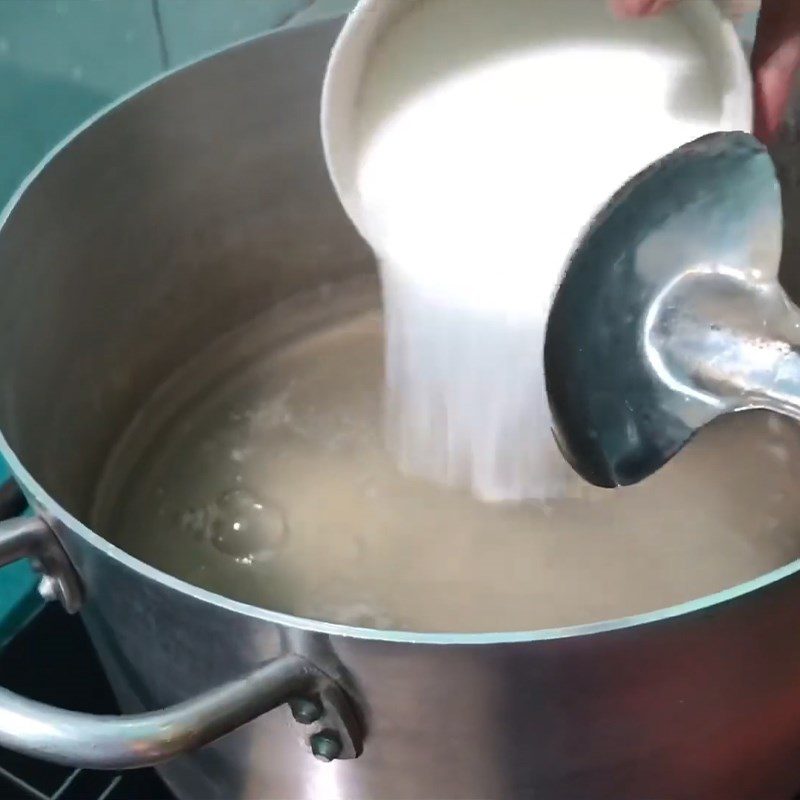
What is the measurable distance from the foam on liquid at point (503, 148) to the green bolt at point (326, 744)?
0.74ft

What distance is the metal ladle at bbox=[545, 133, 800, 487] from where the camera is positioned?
0.41m

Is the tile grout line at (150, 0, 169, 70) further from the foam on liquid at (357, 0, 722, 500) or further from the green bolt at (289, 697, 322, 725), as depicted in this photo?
the green bolt at (289, 697, 322, 725)

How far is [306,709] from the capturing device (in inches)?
13.6

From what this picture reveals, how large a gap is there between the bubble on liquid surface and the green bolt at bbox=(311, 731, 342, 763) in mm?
240

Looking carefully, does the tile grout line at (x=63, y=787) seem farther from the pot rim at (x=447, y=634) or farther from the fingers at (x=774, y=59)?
the fingers at (x=774, y=59)

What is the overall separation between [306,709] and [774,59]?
39cm

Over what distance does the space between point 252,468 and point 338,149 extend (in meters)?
0.21

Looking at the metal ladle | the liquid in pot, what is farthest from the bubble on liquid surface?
the metal ladle

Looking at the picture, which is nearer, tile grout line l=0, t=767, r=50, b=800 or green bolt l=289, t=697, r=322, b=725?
green bolt l=289, t=697, r=322, b=725

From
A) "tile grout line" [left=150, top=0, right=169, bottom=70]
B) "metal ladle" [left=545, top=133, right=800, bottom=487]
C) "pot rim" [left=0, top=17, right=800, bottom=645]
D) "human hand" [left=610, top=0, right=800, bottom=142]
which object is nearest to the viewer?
"pot rim" [left=0, top=17, right=800, bottom=645]

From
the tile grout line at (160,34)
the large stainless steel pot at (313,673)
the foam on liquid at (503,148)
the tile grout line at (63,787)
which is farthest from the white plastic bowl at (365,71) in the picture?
the tile grout line at (63,787)

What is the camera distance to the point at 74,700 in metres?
0.59

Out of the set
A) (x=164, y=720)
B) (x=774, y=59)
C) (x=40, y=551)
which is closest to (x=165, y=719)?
(x=164, y=720)

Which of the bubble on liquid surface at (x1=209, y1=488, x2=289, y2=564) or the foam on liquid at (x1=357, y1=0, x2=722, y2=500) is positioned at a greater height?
the foam on liquid at (x1=357, y1=0, x2=722, y2=500)
